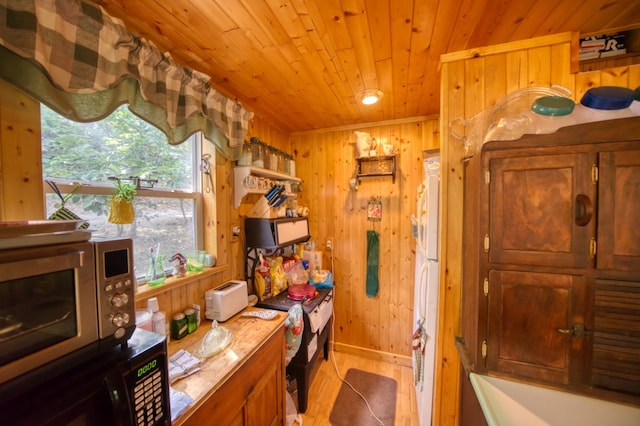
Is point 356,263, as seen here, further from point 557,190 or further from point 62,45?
point 62,45

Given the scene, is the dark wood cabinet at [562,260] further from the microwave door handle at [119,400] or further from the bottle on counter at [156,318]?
the bottle on counter at [156,318]

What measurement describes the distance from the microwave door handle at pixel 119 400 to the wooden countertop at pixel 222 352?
0.31 metres

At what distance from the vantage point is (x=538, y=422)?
816 millimetres

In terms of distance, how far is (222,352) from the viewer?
1190 mm

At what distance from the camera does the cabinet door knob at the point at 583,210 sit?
859 mm

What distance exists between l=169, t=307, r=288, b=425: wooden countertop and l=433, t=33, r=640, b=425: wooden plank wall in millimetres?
1044

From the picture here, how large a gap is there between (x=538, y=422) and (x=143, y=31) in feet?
7.91

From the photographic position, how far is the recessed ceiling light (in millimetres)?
1758

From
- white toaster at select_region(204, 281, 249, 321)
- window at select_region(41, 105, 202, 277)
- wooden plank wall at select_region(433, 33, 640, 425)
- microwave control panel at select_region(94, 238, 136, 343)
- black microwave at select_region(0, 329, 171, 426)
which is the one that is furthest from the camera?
white toaster at select_region(204, 281, 249, 321)

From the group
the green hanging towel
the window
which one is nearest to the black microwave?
the window

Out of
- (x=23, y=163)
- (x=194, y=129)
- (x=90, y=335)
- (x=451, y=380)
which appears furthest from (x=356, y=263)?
(x=23, y=163)

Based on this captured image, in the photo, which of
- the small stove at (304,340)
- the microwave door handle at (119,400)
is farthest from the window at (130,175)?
the small stove at (304,340)

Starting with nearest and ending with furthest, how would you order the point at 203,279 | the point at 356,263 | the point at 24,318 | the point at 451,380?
the point at 24,318 → the point at 451,380 → the point at 203,279 → the point at 356,263

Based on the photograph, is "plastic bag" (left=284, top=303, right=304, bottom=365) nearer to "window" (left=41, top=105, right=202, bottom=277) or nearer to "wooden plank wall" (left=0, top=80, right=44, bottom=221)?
"window" (left=41, top=105, right=202, bottom=277)
